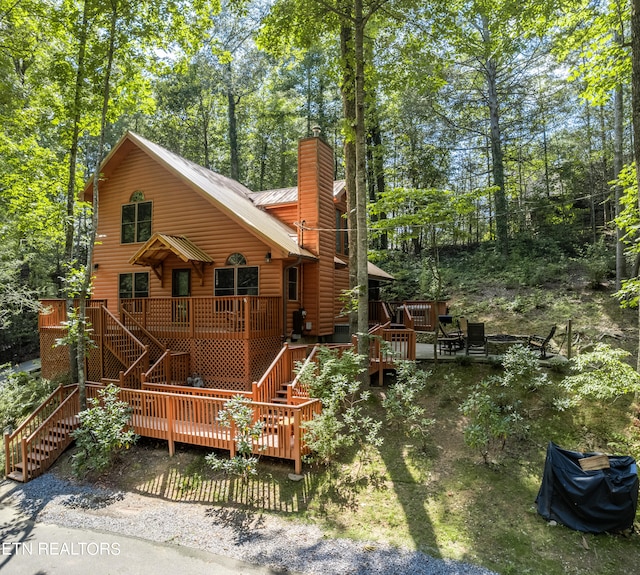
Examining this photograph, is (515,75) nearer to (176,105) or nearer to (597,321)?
(597,321)

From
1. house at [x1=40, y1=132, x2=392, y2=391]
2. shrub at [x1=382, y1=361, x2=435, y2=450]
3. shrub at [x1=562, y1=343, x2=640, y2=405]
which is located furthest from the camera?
house at [x1=40, y1=132, x2=392, y2=391]

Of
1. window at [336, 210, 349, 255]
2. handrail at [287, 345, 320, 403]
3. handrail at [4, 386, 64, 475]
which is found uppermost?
window at [336, 210, 349, 255]

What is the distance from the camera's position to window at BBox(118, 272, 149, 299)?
13.2 metres

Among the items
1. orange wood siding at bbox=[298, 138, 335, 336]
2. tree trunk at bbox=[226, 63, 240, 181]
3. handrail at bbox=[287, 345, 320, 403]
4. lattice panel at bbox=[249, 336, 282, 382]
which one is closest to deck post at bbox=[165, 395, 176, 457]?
lattice panel at bbox=[249, 336, 282, 382]

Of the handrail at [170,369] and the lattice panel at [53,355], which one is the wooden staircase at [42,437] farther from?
the lattice panel at [53,355]

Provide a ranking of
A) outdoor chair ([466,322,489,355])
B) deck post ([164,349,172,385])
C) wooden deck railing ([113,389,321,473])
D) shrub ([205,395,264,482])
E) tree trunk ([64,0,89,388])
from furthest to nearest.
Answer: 1. tree trunk ([64,0,89,388])
2. deck post ([164,349,172,385])
3. outdoor chair ([466,322,489,355])
4. wooden deck railing ([113,389,321,473])
5. shrub ([205,395,264,482])

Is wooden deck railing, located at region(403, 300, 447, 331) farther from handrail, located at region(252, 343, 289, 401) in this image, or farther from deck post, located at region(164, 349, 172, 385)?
deck post, located at region(164, 349, 172, 385)

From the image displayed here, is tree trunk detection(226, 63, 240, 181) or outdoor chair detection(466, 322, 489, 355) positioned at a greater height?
tree trunk detection(226, 63, 240, 181)

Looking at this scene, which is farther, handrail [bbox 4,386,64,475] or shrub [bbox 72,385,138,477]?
handrail [bbox 4,386,64,475]

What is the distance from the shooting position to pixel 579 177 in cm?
2119

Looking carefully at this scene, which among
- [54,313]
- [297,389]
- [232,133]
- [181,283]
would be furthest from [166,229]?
[232,133]

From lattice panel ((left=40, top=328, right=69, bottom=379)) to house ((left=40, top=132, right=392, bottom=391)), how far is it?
4 centimetres

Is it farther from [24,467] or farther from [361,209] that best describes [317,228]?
[24,467]

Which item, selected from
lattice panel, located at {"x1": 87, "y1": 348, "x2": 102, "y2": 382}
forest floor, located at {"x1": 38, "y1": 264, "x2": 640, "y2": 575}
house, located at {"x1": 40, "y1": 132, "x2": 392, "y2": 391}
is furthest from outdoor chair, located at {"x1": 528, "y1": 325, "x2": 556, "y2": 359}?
lattice panel, located at {"x1": 87, "y1": 348, "x2": 102, "y2": 382}
